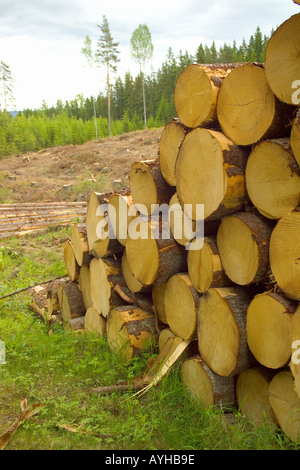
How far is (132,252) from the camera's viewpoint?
10.9ft

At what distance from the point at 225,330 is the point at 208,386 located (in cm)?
47

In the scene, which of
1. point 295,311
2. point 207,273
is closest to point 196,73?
point 207,273

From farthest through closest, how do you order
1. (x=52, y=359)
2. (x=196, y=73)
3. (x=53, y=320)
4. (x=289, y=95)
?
(x=53, y=320) < (x=52, y=359) < (x=196, y=73) < (x=289, y=95)

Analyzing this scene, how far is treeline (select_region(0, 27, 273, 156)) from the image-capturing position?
4231 centimetres

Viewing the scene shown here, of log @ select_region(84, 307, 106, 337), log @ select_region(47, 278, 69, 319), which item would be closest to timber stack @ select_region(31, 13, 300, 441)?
log @ select_region(84, 307, 106, 337)

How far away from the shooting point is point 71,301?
15.4 feet

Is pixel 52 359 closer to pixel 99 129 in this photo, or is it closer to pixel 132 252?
pixel 132 252

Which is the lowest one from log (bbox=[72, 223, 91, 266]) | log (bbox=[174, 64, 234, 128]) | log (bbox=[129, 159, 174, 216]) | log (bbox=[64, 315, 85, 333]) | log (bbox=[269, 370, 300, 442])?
log (bbox=[64, 315, 85, 333])

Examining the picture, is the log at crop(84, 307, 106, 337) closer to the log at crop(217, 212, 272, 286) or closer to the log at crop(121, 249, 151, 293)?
the log at crop(121, 249, 151, 293)

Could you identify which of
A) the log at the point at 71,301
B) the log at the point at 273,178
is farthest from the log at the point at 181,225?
the log at the point at 71,301

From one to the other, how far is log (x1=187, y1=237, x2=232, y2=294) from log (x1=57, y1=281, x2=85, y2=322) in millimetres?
2274

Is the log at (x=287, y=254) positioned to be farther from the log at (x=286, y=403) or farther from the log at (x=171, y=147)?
the log at (x=171, y=147)

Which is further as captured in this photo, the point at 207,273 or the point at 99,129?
the point at 99,129

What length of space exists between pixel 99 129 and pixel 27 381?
5151cm
